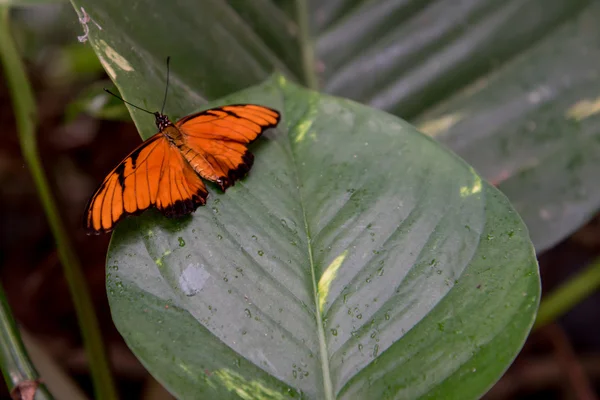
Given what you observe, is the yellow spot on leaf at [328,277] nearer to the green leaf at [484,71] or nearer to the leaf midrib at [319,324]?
the leaf midrib at [319,324]

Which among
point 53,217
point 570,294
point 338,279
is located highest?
point 53,217

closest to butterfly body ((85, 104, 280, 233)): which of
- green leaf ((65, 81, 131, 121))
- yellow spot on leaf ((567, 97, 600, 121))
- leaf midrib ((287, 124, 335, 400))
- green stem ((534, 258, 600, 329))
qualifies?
leaf midrib ((287, 124, 335, 400))

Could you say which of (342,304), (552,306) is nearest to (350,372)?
(342,304)

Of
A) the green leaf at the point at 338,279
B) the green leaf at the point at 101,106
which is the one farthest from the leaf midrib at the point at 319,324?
the green leaf at the point at 101,106

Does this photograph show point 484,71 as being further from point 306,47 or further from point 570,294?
point 570,294

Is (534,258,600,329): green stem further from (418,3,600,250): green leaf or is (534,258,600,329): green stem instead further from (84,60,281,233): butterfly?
(84,60,281,233): butterfly

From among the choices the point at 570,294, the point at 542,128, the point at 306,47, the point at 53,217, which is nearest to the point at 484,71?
the point at 542,128

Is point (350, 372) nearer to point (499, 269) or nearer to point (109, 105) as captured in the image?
point (499, 269)

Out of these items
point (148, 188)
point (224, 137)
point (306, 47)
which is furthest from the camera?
point (306, 47)
